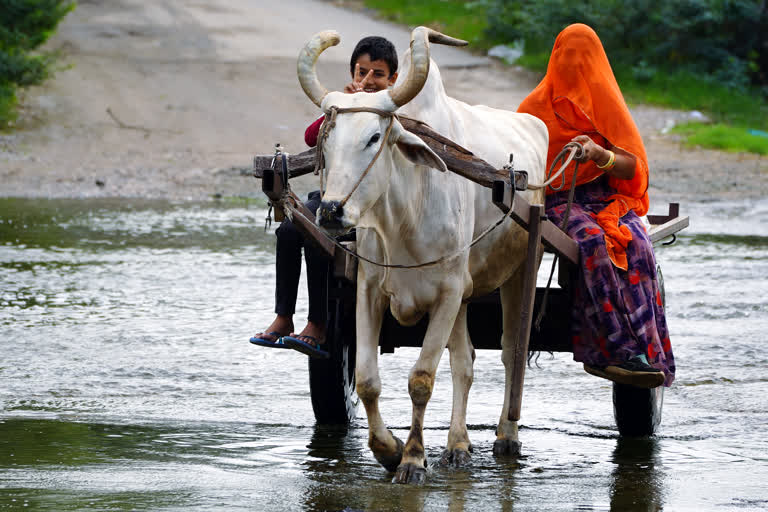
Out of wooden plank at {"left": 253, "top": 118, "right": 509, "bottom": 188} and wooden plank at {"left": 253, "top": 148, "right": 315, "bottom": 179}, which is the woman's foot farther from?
wooden plank at {"left": 253, "top": 148, "right": 315, "bottom": 179}

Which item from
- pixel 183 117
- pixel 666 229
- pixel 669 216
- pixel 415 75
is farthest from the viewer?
pixel 183 117

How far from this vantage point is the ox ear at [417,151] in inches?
200

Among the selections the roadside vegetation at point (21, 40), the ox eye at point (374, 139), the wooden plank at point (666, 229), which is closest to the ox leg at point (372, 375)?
the ox eye at point (374, 139)

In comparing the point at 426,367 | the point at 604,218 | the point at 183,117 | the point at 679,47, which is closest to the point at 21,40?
the point at 183,117

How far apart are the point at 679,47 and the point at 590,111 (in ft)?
62.2

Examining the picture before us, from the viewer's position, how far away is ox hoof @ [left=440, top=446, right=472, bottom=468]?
5809mm

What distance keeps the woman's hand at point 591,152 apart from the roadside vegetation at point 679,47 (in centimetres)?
1692

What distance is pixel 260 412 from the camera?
691 cm

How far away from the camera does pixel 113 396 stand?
716cm

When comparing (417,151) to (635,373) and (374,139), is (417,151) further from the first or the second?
(635,373)

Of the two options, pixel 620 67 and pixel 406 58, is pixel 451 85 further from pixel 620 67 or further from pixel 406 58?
pixel 406 58

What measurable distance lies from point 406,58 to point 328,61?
719 inches

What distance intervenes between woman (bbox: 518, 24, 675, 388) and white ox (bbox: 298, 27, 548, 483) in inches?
12.9

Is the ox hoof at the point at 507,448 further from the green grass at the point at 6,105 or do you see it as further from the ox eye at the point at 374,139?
the green grass at the point at 6,105
